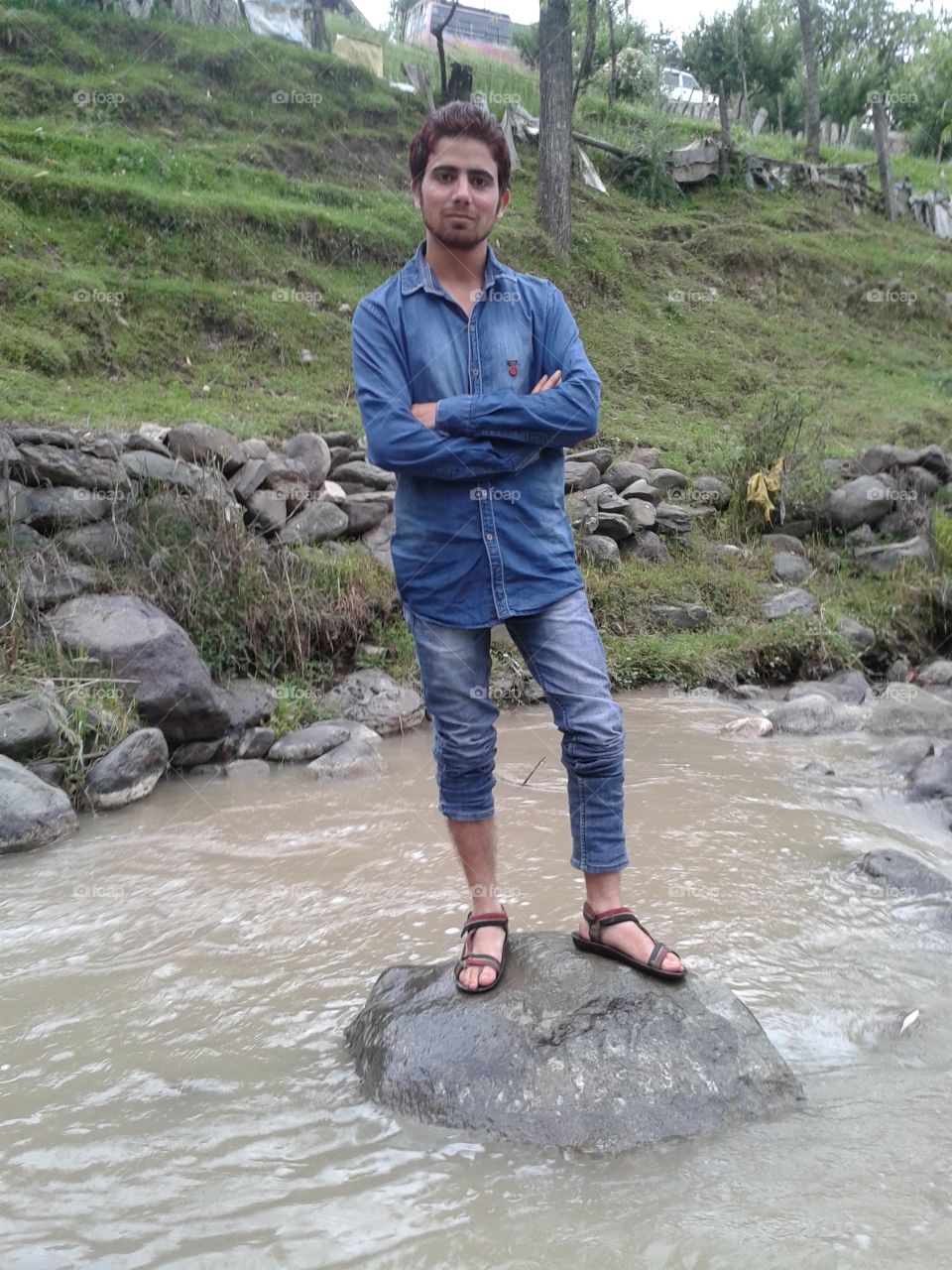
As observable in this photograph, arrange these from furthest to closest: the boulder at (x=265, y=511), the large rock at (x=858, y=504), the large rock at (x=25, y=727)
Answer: the large rock at (x=858, y=504), the boulder at (x=265, y=511), the large rock at (x=25, y=727)

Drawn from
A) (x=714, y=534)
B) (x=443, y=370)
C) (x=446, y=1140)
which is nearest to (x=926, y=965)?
(x=446, y=1140)

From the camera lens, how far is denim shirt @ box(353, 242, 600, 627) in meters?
2.32

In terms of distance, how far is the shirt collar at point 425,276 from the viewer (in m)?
2.47

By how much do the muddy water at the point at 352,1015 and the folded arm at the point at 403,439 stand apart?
1.40 meters

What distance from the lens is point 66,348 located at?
785cm

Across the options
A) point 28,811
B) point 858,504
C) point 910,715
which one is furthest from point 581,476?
point 28,811

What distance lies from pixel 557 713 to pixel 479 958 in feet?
1.97

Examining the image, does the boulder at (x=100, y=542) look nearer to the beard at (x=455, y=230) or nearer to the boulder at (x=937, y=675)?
the beard at (x=455, y=230)

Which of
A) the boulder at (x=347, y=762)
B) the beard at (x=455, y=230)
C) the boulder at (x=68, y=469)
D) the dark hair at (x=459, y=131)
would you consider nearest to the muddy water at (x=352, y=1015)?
the boulder at (x=347, y=762)

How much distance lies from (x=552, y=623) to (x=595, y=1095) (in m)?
1.01

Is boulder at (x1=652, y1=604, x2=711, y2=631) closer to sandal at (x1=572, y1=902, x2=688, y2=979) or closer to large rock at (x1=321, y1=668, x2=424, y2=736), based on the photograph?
large rock at (x1=321, y1=668, x2=424, y2=736)

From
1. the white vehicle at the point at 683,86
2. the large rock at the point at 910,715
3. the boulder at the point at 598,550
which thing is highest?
the white vehicle at the point at 683,86

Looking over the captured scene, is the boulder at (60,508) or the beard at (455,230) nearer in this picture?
the beard at (455,230)

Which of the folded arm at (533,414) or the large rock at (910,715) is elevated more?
the folded arm at (533,414)
